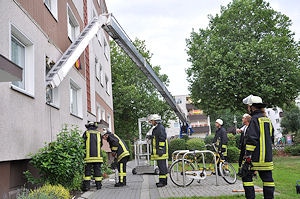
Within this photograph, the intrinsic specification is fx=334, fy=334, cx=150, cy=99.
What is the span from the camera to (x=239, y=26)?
22859 millimetres

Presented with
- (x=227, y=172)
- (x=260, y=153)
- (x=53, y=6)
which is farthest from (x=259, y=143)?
(x=53, y=6)

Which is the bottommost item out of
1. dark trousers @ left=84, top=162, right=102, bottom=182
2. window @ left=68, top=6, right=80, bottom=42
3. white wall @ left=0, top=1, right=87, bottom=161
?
dark trousers @ left=84, top=162, right=102, bottom=182

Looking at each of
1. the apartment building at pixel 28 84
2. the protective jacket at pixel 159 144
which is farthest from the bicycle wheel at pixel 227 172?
the apartment building at pixel 28 84

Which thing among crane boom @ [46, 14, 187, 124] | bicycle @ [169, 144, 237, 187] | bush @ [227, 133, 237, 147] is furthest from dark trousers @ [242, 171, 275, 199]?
bush @ [227, 133, 237, 147]

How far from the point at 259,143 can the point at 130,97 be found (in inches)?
1165

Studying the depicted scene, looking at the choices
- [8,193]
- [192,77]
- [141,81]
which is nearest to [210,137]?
[192,77]

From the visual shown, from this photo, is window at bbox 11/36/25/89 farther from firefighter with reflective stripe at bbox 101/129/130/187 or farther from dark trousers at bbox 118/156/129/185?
dark trousers at bbox 118/156/129/185

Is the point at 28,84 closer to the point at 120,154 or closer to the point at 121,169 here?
the point at 120,154

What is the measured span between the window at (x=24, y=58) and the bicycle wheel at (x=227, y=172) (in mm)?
6079

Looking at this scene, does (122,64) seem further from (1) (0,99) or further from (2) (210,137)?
(1) (0,99)

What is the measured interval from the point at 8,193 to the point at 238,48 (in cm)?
1778

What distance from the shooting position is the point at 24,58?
8172mm

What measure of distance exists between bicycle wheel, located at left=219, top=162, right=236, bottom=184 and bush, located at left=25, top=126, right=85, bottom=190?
4484 mm

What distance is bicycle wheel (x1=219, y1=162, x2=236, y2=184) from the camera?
1011 cm
